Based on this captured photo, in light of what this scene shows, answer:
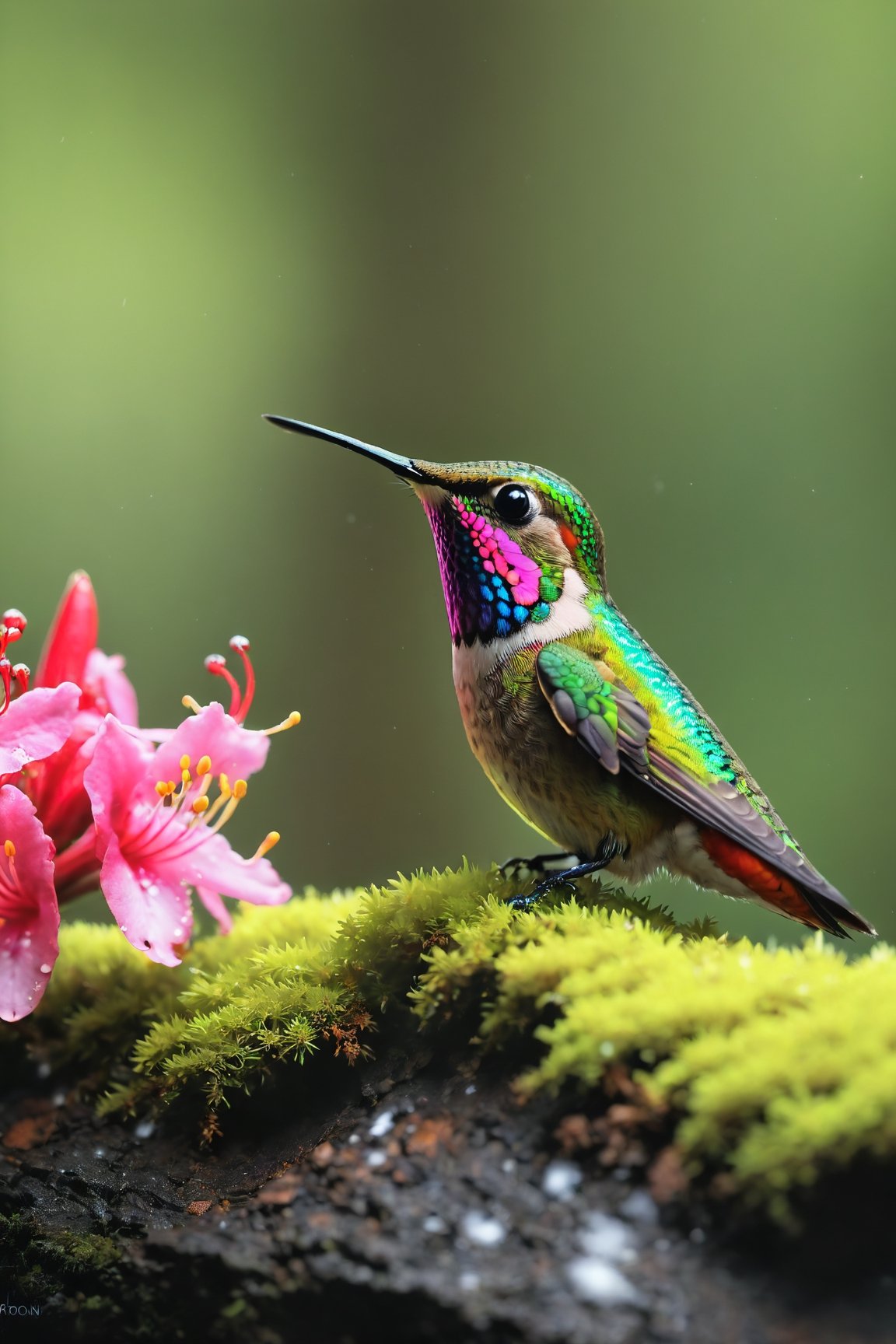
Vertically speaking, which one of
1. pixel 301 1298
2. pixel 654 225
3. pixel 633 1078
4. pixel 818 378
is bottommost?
pixel 301 1298

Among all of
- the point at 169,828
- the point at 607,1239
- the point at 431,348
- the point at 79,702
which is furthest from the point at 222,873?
the point at 431,348

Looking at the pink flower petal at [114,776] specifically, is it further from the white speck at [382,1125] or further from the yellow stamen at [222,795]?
the white speck at [382,1125]

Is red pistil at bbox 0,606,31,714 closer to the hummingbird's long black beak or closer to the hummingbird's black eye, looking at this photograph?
the hummingbird's long black beak

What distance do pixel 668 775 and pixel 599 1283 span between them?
865 millimetres

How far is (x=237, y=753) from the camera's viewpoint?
209 centimetres

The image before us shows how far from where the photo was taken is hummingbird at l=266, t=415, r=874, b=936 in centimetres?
189

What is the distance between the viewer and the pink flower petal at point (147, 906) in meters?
1.85

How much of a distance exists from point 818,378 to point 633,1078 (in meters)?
4.61

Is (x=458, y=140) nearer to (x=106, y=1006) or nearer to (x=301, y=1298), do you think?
(x=106, y=1006)

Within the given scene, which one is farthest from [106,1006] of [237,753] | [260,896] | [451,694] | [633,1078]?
[451,694]

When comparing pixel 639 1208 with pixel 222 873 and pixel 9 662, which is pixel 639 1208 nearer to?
pixel 222 873

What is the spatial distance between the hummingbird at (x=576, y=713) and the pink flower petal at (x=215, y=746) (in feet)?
1.29

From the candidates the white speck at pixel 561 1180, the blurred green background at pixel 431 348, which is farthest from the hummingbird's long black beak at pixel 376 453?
the blurred green background at pixel 431 348

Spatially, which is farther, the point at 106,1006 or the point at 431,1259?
the point at 106,1006
